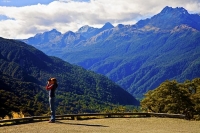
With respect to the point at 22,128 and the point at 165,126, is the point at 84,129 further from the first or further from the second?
the point at 165,126

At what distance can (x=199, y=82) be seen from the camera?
49906 mm

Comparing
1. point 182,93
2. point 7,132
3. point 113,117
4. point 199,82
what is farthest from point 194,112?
point 7,132

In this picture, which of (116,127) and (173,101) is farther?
(173,101)

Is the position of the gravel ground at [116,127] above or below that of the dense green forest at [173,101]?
below

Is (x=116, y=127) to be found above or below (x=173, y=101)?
below

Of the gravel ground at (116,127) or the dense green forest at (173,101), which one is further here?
the dense green forest at (173,101)

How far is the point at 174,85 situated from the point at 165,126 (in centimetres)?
3198

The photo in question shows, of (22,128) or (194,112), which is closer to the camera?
(22,128)

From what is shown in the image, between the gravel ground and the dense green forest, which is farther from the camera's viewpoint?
the dense green forest

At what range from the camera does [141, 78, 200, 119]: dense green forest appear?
41469mm

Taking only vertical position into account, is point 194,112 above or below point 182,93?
below

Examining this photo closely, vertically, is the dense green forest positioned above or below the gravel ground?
above

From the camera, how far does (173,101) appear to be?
141 feet

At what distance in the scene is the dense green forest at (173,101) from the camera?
1633 inches
